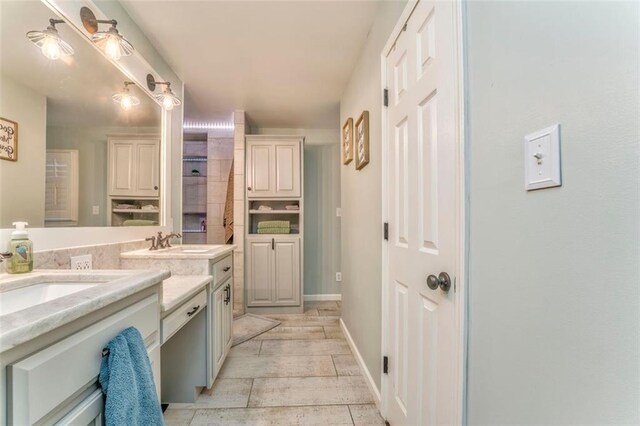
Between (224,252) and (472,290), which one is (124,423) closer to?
(472,290)

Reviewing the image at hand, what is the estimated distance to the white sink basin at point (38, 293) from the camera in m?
0.93

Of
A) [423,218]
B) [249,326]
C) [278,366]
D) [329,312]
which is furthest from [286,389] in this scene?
[329,312]

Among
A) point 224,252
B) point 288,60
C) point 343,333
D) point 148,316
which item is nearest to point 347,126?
point 288,60

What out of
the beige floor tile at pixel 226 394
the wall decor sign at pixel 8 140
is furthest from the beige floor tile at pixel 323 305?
the wall decor sign at pixel 8 140

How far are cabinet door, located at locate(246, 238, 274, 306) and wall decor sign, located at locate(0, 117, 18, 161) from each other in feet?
8.01

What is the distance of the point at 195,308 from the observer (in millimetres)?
1508

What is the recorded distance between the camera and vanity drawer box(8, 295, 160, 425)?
1.69ft

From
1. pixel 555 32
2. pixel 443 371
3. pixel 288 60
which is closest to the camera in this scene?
pixel 555 32

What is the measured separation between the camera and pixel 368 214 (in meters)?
1.95

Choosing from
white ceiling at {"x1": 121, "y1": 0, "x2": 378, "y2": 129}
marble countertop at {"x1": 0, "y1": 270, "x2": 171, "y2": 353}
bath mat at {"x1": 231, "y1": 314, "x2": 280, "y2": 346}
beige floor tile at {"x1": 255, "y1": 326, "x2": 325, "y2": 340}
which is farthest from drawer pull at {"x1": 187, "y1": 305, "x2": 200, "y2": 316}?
white ceiling at {"x1": 121, "y1": 0, "x2": 378, "y2": 129}

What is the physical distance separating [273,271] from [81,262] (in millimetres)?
2174

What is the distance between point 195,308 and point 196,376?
535 millimetres

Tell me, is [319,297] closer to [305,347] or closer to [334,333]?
[334,333]

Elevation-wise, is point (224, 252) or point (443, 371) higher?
point (224, 252)
